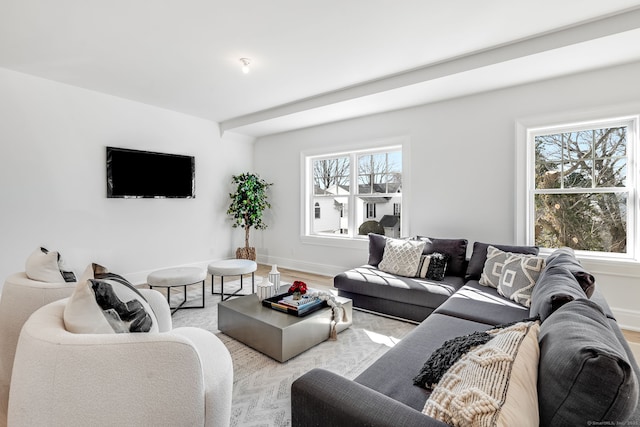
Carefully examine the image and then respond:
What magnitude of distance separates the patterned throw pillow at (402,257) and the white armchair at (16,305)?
2.78 metres

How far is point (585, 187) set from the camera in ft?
10.6

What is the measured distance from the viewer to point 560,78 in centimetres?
322

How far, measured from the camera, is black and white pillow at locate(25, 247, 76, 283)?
197cm

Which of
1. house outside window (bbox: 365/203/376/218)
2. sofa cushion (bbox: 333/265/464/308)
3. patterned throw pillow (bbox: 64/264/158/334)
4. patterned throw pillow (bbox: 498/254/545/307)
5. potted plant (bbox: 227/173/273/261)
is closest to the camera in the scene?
patterned throw pillow (bbox: 64/264/158/334)

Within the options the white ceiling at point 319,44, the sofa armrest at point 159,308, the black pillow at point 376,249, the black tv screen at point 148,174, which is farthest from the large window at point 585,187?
the black tv screen at point 148,174

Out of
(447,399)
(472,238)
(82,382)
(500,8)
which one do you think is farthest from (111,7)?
(472,238)

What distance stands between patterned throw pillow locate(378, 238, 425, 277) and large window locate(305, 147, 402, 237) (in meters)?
0.99

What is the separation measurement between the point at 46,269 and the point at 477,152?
4.19 meters

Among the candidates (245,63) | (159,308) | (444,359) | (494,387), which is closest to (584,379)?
(494,387)

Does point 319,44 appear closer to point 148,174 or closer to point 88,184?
point 148,174

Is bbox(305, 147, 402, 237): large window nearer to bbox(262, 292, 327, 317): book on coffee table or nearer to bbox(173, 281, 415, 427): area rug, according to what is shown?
bbox(173, 281, 415, 427): area rug

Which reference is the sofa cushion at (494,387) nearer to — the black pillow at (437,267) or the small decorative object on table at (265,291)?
the small decorative object on table at (265,291)

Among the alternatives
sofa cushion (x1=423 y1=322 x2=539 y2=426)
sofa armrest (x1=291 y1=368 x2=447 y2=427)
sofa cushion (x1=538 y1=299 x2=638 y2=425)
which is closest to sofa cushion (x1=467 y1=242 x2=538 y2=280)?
sofa cushion (x1=423 y1=322 x2=539 y2=426)

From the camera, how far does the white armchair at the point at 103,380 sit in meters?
1.04
